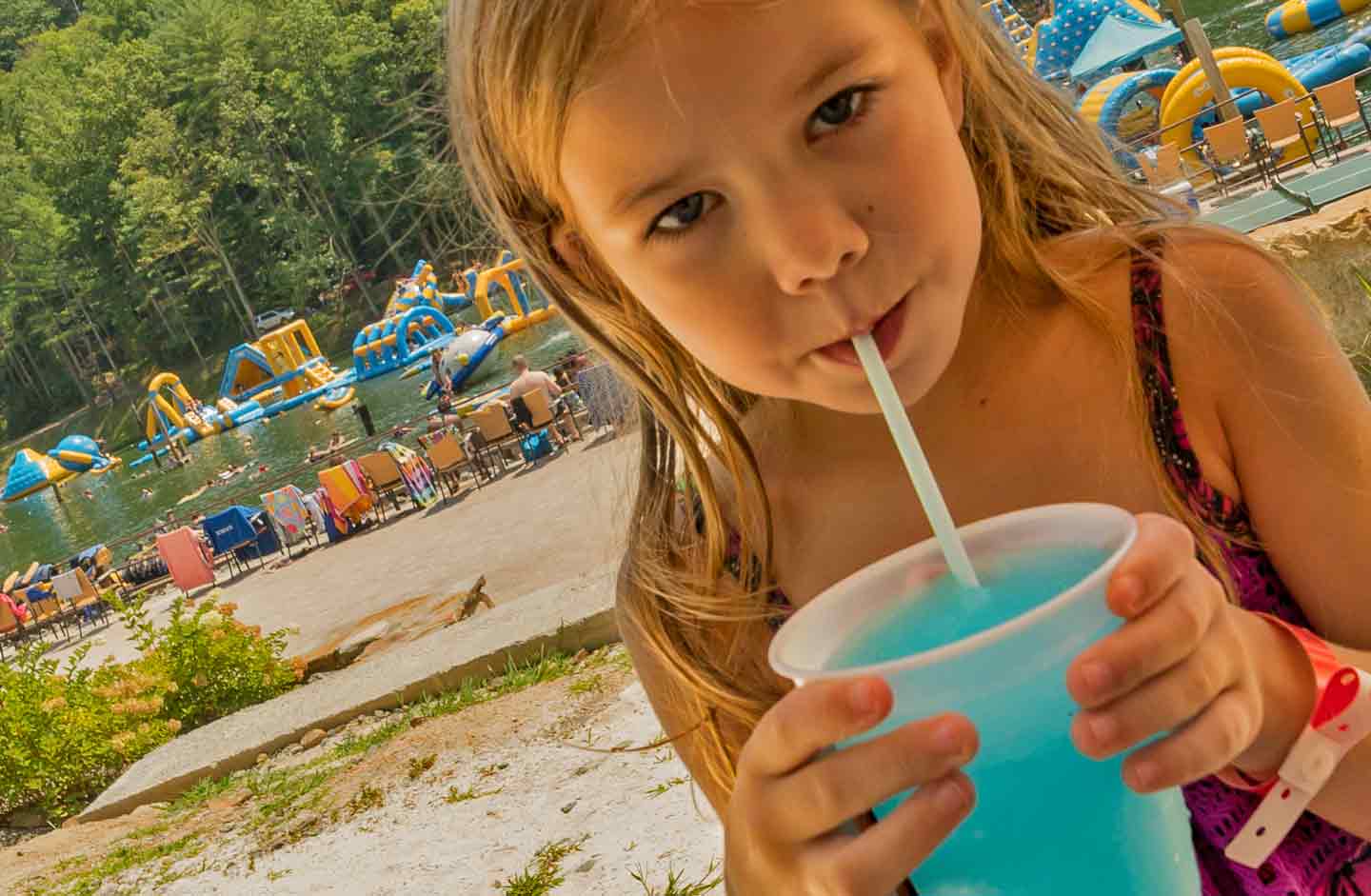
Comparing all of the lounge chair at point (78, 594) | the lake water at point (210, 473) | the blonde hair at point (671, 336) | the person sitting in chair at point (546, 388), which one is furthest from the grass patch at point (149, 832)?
the lake water at point (210, 473)

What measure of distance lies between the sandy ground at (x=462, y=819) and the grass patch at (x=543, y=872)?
1 centimetres

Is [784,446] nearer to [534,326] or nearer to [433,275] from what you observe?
[534,326]

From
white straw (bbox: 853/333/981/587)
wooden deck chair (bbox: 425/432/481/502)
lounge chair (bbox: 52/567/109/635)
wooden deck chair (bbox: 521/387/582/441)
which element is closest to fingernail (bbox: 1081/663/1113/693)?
white straw (bbox: 853/333/981/587)

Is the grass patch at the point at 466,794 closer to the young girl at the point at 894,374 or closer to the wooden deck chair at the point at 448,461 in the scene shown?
the young girl at the point at 894,374

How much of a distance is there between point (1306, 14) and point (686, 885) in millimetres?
21447

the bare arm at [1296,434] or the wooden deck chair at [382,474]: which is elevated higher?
the bare arm at [1296,434]

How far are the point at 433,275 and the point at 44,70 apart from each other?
4122 centimetres

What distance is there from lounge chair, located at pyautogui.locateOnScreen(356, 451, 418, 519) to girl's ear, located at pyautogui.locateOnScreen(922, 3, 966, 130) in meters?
12.9

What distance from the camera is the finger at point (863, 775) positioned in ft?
1.96

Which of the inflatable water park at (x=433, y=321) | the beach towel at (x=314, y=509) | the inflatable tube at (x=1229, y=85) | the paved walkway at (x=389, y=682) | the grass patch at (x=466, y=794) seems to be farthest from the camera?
the inflatable water park at (x=433, y=321)

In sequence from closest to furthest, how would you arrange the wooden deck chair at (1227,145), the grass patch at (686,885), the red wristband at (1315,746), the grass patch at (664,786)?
1. the red wristband at (1315,746)
2. the grass patch at (686,885)
3. the grass patch at (664,786)
4. the wooden deck chair at (1227,145)

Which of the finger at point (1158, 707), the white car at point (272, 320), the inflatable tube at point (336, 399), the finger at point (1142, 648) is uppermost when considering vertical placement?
the white car at point (272, 320)

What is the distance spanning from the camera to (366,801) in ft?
12.3

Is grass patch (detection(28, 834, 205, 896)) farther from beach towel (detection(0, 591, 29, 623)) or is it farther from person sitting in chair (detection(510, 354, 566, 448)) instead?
beach towel (detection(0, 591, 29, 623))
